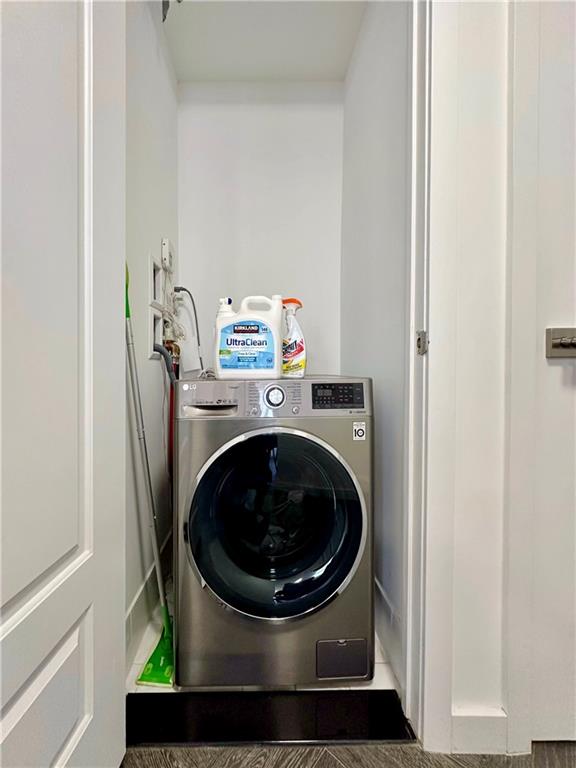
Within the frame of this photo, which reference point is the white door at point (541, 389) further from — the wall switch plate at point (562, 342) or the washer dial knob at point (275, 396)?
the washer dial knob at point (275, 396)

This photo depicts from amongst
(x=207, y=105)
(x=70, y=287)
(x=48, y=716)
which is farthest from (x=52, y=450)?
(x=207, y=105)

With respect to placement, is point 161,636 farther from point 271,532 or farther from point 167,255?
point 167,255

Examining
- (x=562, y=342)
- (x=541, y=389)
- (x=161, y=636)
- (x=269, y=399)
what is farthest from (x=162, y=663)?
(x=562, y=342)

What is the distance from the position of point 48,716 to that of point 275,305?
1.09 meters

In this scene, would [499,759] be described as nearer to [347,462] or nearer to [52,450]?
[347,462]

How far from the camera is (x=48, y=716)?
2.26ft

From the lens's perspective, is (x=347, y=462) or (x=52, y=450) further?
(x=347, y=462)

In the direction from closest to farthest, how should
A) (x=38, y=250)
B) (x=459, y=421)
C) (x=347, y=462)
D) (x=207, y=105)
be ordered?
(x=38, y=250) → (x=459, y=421) → (x=347, y=462) → (x=207, y=105)

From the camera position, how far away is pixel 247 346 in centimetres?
130

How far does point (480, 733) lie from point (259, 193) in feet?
7.68

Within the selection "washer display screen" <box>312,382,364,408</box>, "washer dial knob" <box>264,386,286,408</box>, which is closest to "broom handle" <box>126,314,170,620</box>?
"washer dial knob" <box>264,386,286,408</box>
